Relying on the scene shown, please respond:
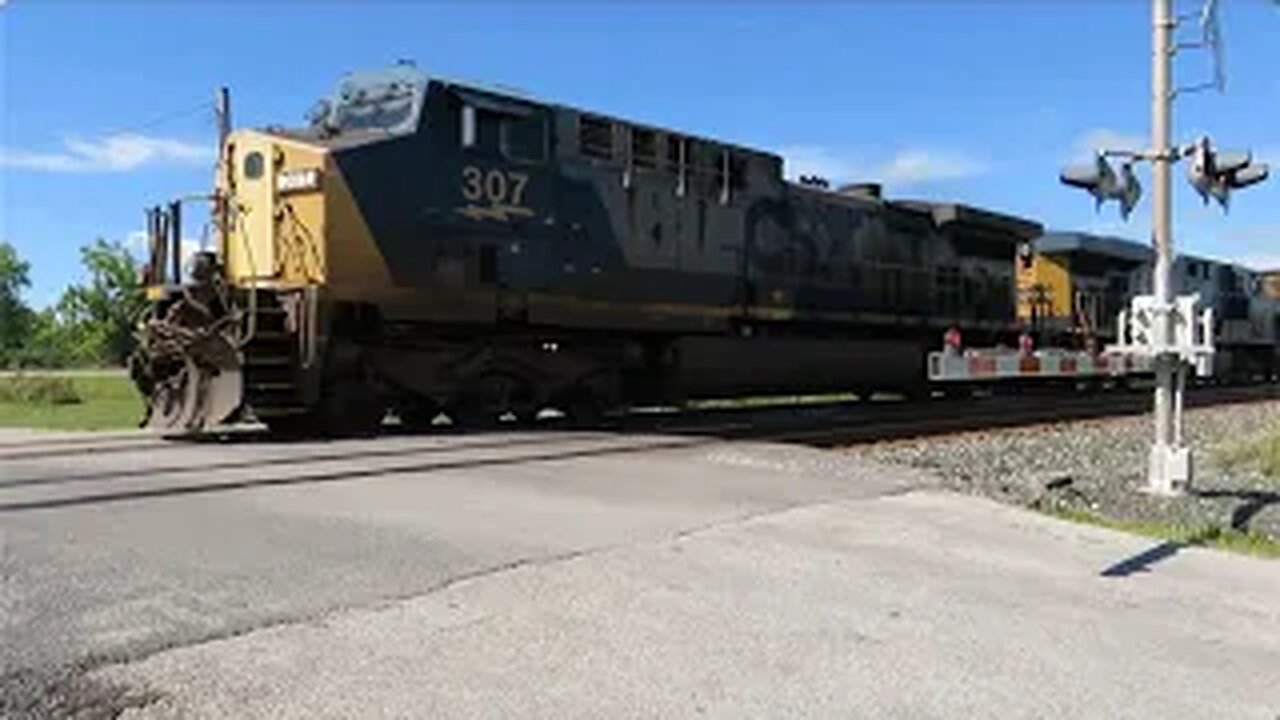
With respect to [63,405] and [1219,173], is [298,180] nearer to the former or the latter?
[1219,173]

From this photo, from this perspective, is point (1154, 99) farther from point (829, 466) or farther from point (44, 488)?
point (44, 488)

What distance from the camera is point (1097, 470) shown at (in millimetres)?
12570

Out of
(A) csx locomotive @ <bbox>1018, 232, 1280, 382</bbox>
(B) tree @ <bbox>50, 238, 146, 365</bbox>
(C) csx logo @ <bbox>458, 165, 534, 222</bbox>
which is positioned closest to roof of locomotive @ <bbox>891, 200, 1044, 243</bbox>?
(A) csx locomotive @ <bbox>1018, 232, 1280, 382</bbox>

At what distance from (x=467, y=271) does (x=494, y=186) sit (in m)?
1.00

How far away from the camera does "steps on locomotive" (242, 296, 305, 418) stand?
40.2ft

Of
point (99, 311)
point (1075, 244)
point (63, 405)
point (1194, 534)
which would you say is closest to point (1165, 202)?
point (1194, 534)

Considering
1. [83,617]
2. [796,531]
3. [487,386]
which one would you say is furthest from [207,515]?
[487,386]

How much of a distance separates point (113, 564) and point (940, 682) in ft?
12.2

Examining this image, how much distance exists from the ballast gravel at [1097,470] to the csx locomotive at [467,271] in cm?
350

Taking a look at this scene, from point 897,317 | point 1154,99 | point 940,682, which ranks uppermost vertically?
→ point 1154,99

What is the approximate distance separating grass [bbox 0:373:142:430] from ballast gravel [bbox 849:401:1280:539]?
1220 cm

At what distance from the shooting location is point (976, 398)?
75.1 feet

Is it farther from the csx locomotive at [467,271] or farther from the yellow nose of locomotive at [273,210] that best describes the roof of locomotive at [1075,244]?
the yellow nose of locomotive at [273,210]

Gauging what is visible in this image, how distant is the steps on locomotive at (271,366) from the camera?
40.2ft
